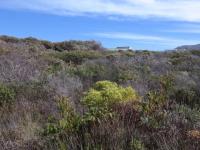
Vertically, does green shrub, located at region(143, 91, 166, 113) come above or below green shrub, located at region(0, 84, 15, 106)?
above

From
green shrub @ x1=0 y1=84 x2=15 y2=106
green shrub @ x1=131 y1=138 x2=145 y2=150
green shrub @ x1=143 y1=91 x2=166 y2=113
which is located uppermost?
green shrub @ x1=143 y1=91 x2=166 y2=113

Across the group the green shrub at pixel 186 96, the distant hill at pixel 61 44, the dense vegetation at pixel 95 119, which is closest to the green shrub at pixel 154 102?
the dense vegetation at pixel 95 119

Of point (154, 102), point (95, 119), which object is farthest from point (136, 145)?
point (154, 102)

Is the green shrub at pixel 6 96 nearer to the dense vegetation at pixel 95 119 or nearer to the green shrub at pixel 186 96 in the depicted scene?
the dense vegetation at pixel 95 119

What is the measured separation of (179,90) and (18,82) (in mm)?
3876

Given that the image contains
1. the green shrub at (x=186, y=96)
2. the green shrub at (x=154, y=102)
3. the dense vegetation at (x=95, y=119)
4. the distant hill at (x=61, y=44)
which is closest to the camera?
the dense vegetation at (x=95, y=119)

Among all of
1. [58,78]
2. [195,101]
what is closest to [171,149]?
[195,101]

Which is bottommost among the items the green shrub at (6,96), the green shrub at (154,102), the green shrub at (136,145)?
the green shrub at (6,96)

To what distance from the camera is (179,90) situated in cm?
1217

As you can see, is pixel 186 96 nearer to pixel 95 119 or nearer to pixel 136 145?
pixel 95 119

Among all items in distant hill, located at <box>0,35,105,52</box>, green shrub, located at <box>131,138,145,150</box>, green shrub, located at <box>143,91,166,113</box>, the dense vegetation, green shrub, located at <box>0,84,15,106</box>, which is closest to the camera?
green shrub, located at <box>131,138,145,150</box>

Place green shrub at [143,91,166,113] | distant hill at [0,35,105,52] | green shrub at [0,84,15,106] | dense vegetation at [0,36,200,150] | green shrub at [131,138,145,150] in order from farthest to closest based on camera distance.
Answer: distant hill at [0,35,105,52] < green shrub at [0,84,15,106] < green shrub at [143,91,166,113] < dense vegetation at [0,36,200,150] < green shrub at [131,138,145,150]

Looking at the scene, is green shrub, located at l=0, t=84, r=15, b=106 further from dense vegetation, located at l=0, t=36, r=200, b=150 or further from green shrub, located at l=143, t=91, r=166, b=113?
green shrub, located at l=143, t=91, r=166, b=113

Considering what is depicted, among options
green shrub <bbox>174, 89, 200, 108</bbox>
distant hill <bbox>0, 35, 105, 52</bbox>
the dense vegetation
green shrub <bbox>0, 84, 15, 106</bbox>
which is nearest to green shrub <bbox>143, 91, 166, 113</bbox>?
the dense vegetation
